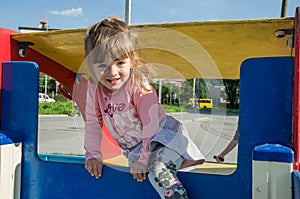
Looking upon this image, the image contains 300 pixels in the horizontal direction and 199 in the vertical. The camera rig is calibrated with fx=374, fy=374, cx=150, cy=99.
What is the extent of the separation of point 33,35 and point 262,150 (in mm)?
1239

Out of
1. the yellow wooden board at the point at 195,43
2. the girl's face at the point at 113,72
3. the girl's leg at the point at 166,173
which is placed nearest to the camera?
the girl's leg at the point at 166,173

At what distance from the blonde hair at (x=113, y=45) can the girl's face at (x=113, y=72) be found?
20 mm

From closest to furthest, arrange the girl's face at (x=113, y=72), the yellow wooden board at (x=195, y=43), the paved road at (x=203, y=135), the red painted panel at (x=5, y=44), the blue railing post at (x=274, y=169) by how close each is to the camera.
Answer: the blue railing post at (x=274, y=169) < the girl's face at (x=113, y=72) < the yellow wooden board at (x=195, y=43) < the red painted panel at (x=5, y=44) < the paved road at (x=203, y=135)

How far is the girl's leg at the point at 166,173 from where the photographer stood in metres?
1.34

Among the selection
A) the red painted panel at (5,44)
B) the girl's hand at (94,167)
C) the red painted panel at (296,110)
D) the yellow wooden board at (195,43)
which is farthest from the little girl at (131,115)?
the red painted panel at (5,44)

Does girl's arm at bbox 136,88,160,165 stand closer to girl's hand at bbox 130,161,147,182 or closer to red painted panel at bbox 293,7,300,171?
girl's hand at bbox 130,161,147,182

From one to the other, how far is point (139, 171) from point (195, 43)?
30.7 inches

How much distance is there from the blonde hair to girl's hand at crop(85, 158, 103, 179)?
1.07 ft

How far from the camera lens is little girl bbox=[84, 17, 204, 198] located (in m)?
1.42

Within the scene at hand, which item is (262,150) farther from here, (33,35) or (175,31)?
(33,35)

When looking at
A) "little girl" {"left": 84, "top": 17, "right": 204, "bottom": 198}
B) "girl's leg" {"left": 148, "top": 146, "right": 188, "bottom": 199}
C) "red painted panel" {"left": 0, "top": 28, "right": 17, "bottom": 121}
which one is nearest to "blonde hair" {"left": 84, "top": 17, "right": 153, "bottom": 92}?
"little girl" {"left": 84, "top": 17, "right": 204, "bottom": 198}

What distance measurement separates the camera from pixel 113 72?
4.75 ft

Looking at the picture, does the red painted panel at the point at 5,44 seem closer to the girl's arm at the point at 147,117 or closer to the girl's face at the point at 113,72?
the girl's face at the point at 113,72

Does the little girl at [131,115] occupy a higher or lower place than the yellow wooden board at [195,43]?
lower
